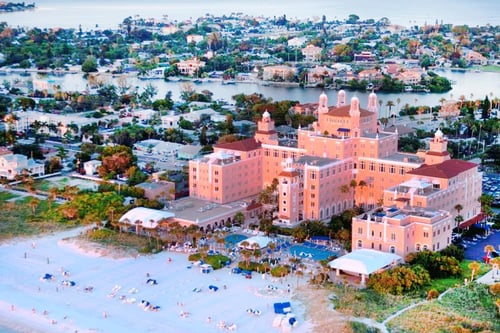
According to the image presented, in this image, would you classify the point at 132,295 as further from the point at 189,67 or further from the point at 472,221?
the point at 189,67

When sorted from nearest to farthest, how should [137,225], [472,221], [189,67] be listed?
[137,225], [472,221], [189,67]

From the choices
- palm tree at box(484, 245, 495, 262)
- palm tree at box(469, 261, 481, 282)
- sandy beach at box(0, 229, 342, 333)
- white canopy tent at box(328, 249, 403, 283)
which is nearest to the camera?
sandy beach at box(0, 229, 342, 333)

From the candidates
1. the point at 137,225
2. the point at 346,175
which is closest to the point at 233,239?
the point at 137,225

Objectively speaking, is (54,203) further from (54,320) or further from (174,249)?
(54,320)

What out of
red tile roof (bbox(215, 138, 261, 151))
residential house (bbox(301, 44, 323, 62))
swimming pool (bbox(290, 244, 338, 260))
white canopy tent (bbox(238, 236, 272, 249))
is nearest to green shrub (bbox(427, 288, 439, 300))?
swimming pool (bbox(290, 244, 338, 260))

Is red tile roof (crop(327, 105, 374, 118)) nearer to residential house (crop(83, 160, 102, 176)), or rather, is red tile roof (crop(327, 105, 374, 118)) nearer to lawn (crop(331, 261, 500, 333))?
lawn (crop(331, 261, 500, 333))

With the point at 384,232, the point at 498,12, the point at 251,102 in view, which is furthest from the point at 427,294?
the point at 498,12
